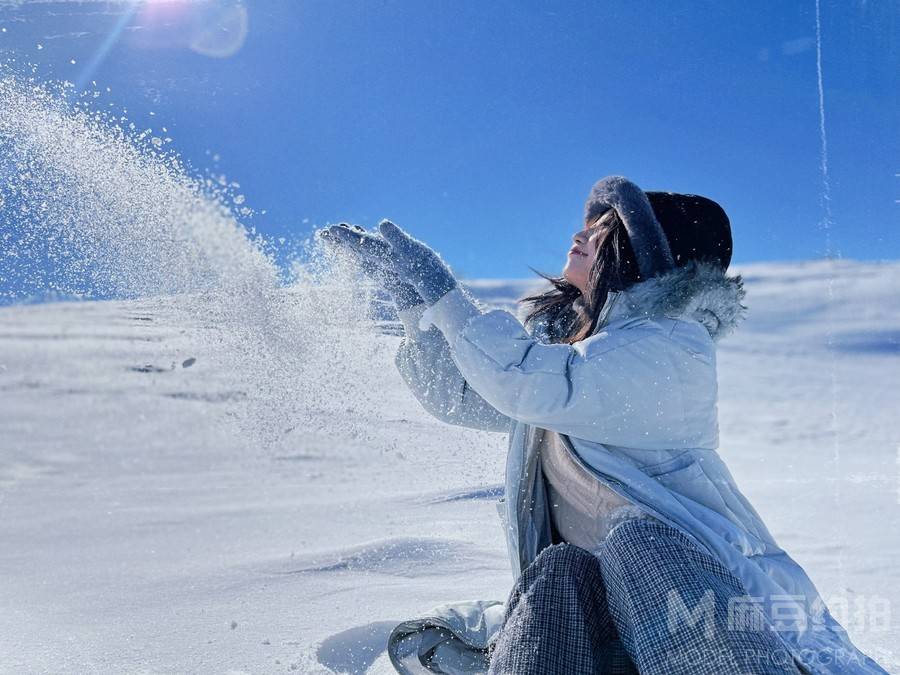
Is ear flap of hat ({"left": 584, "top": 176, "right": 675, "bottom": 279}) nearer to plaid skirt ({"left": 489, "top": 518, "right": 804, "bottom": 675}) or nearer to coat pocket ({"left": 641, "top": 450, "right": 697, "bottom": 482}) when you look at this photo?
coat pocket ({"left": 641, "top": 450, "right": 697, "bottom": 482})

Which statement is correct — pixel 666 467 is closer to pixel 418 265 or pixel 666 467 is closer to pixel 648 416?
pixel 648 416

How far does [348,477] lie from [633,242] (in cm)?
447

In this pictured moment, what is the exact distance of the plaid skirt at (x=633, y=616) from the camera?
98 cm

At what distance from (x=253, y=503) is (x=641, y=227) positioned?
12.3 ft

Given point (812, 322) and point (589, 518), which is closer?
point (589, 518)

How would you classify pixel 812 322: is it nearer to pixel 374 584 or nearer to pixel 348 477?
pixel 348 477

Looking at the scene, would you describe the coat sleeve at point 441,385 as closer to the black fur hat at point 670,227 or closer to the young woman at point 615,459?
the young woman at point 615,459

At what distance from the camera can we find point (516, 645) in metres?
1.11

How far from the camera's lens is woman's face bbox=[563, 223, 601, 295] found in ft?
5.75

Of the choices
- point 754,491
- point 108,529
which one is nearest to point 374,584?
point 108,529

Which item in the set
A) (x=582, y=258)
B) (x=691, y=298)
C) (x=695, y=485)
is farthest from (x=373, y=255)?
(x=695, y=485)

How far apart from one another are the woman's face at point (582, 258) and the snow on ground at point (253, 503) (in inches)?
26.5

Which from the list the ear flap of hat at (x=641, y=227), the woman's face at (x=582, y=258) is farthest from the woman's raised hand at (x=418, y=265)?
the ear flap of hat at (x=641, y=227)

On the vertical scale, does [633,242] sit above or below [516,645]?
above
